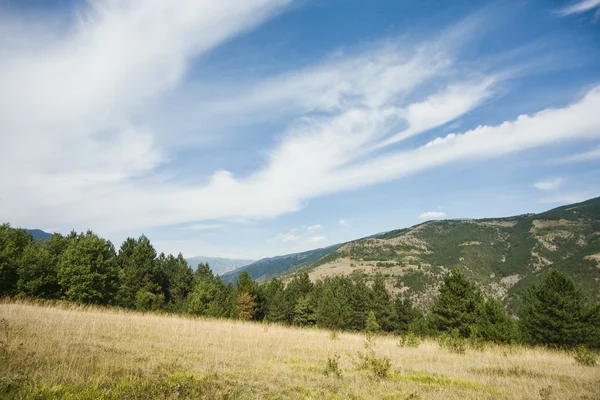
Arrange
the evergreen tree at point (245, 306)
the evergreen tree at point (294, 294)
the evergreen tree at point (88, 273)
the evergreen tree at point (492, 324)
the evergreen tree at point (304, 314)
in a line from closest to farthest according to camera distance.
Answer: the evergreen tree at point (492, 324), the evergreen tree at point (88, 273), the evergreen tree at point (245, 306), the evergreen tree at point (304, 314), the evergreen tree at point (294, 294)

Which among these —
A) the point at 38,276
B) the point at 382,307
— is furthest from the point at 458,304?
the point at 38,276

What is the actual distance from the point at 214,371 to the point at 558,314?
1419 inches

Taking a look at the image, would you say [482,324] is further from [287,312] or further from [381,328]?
[287,312]

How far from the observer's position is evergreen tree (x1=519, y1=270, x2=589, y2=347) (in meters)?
29.2

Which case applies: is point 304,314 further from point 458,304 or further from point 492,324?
point 492,324

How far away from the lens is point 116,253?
7969 centimetres

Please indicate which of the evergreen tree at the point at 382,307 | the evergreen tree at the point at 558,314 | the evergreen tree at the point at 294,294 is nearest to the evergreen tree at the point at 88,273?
the evergreen tree at the point at 558,314

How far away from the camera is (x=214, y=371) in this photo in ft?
22.7

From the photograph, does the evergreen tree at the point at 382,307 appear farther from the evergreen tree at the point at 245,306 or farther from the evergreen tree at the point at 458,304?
the evergreen tree at the point at 458,304

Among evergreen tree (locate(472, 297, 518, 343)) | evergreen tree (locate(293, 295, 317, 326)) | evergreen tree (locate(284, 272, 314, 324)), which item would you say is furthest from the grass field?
evergreen tree (locate(284, 272, 314, 324))

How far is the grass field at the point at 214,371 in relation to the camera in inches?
199

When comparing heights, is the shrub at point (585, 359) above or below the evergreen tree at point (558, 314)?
above

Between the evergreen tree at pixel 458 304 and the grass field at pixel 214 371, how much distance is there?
22039mm

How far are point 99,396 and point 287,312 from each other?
77957mm
